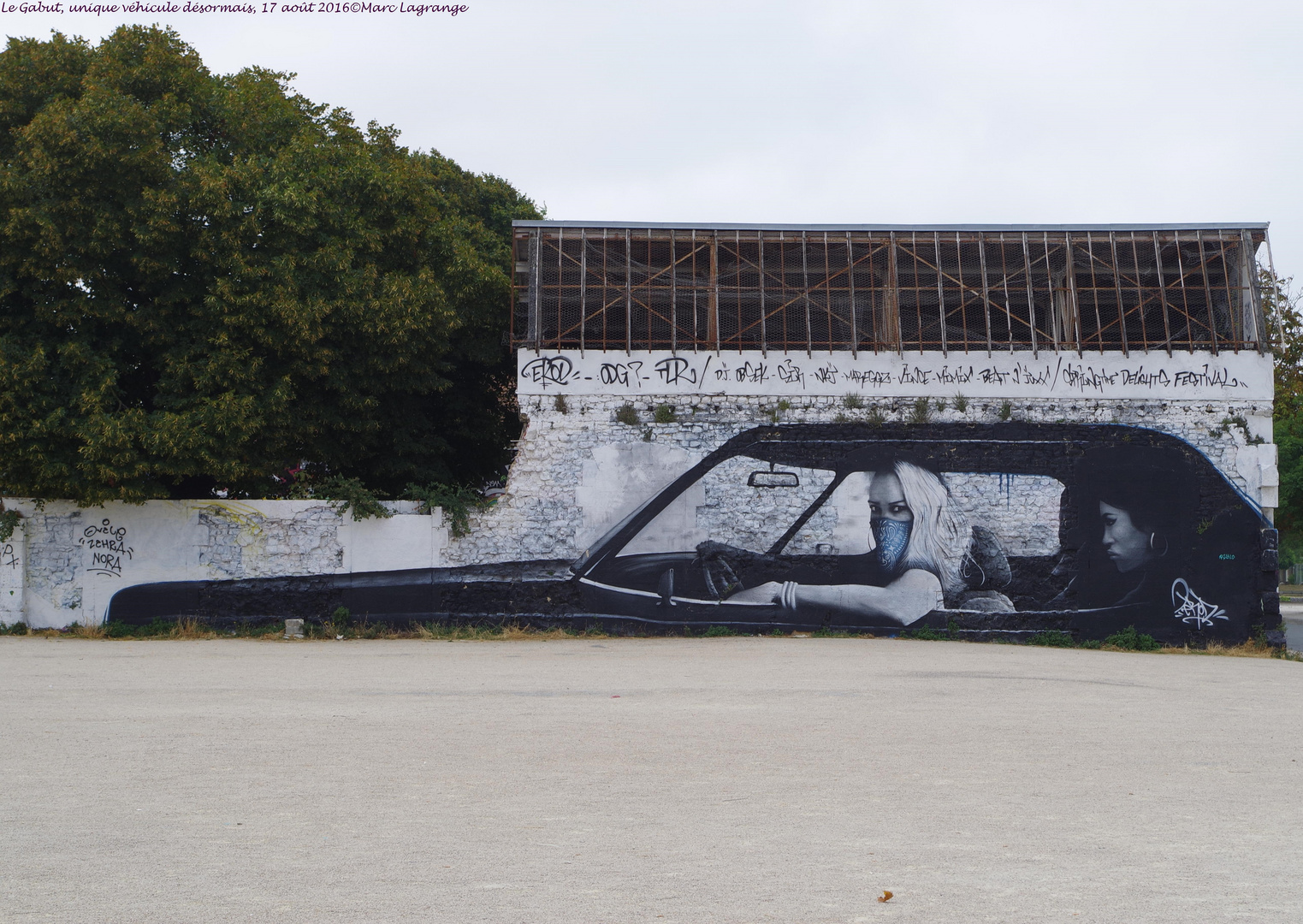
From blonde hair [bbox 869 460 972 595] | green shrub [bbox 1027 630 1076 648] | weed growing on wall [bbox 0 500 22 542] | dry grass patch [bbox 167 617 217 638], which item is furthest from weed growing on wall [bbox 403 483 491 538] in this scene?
green shrub [bbox 1027 630 1076 648]

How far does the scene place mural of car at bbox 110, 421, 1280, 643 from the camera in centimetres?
1773

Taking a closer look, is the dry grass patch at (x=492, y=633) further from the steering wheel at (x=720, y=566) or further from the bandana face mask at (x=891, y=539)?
the bandana face mask at (x=891, y=539)

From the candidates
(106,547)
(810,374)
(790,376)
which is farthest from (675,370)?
(106,547)

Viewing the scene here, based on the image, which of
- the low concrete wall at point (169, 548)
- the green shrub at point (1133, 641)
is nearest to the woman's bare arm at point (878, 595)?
the green shrub at point (1133, 641)

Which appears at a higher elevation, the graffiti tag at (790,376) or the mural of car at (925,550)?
the graffiti tag at (790,376)

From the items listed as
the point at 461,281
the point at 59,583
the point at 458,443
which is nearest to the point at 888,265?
the point at 461,281

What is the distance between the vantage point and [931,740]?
8.12 meters

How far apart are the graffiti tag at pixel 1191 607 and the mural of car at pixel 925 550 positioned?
30 mm

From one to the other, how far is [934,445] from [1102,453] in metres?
2.93

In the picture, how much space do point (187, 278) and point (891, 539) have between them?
12741 mm

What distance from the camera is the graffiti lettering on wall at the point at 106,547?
17281mm

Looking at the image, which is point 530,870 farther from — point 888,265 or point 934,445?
point 888,265

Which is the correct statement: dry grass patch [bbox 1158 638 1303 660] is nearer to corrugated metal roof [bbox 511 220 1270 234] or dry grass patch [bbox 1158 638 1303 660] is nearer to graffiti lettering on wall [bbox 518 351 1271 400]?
graffiti lettering on wall [bbox 518 351 1271 400]

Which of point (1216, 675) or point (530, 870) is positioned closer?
point (530, 870)
